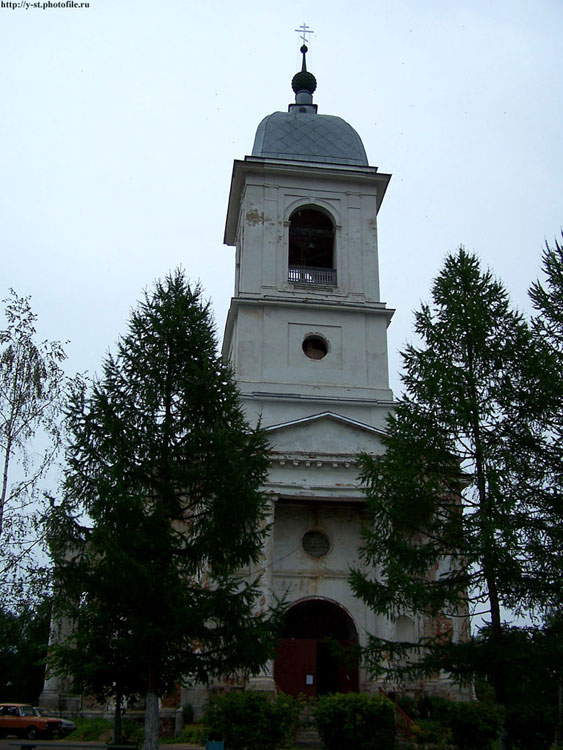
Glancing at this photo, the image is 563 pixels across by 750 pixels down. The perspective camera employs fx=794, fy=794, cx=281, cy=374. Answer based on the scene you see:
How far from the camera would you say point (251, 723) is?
1334 cm

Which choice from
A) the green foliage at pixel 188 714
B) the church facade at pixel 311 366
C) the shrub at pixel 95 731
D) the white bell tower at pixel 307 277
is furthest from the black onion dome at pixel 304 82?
the shrub at pixel 95 731

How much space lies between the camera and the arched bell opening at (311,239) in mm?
26391

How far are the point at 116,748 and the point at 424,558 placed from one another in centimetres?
547

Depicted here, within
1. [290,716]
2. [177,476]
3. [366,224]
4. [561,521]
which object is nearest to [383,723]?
[290,716]

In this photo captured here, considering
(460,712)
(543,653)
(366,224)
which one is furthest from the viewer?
(366,224)

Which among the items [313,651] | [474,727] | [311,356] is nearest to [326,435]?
[311,356]

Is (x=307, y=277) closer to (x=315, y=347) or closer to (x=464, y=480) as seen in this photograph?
(x=315, y=347)

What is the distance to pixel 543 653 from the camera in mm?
11359

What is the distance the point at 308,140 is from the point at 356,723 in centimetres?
1932

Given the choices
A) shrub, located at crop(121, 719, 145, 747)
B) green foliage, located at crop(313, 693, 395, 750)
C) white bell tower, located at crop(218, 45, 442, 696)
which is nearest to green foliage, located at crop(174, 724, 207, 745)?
shrub, located at crop(121, 719, 145, 747)

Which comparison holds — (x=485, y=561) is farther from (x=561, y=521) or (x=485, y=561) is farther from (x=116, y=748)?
(x=116, y=748)

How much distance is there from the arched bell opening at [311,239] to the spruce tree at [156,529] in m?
13.8

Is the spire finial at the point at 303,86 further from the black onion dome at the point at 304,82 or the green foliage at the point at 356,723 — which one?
the green foliage at the point at 356,723

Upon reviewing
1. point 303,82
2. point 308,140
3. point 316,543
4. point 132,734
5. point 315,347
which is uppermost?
point 303,82
